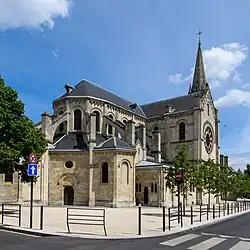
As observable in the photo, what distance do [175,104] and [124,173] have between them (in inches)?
891

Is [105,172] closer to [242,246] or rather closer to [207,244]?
[207,244]

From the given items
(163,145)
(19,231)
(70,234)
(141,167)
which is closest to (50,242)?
(70,234)

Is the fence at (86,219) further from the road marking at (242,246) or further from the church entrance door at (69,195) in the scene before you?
the church entrance door at (69,195)

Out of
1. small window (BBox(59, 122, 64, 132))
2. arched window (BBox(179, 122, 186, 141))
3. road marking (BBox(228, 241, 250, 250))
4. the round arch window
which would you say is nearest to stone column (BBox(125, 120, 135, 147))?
the round arch window

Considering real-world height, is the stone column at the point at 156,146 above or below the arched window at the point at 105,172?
above

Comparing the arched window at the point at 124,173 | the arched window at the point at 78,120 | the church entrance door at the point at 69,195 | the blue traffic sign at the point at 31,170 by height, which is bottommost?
the church entrance door at the point at 69,195

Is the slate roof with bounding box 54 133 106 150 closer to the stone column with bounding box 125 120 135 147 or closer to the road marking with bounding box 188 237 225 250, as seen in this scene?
the stone column with bounding box 125 120 135 147

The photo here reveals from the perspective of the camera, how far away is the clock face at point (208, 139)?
180 feet

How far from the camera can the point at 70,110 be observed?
44219 mm

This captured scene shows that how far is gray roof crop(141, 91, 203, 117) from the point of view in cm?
5447

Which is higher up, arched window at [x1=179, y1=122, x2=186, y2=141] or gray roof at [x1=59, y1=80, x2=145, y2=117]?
gray roof at [x1=59, y1=80, x2=145, y2=117]

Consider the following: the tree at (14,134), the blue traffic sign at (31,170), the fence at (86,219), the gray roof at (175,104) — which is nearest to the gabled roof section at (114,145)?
the tree at (14,134)

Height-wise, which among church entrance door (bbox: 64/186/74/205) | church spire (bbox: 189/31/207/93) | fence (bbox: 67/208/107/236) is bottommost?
church entrance door (bbox: 64/186/74/205)

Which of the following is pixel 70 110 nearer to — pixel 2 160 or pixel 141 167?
pixel 141 167
